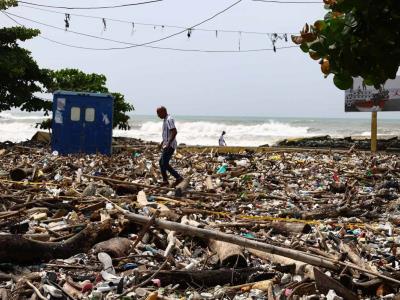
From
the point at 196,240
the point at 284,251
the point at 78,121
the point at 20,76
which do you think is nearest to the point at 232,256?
the point at 284,251

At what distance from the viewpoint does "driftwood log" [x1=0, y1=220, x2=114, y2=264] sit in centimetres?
466

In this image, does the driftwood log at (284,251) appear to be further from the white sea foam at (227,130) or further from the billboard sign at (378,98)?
the white sea foam at (227,130)

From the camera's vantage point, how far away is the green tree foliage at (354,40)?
309 centimetres

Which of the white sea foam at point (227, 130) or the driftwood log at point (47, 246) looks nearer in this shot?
the driftwood log at point (47, 246)

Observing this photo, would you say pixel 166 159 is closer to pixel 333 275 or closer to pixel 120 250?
pixel 120 250

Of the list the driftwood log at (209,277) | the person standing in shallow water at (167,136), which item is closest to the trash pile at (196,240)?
the driftwood log at (209,277)

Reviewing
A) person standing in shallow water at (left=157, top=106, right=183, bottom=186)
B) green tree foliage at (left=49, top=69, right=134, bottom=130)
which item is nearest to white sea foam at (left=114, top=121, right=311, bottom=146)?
green tree foliage at (left=49, top=69, right=134, bottom=130)

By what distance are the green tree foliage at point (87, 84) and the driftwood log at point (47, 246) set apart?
60.8 ft

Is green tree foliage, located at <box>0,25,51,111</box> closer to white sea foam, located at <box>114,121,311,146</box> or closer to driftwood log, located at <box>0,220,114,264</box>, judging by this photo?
driftwood log, located at <box>0,220,114,264</box>

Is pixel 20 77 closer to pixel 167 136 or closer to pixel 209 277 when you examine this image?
pixel 167 136

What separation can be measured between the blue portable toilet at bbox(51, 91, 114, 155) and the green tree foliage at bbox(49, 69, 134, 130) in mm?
6603

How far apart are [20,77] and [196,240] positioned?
18.2 meters

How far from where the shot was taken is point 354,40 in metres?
3.21

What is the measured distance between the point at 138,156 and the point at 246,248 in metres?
11.3
